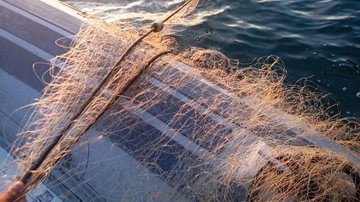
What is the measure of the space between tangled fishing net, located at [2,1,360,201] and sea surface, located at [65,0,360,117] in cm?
248

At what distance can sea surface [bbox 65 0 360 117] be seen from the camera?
19.1 feet

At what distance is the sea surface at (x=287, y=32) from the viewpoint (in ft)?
19.1

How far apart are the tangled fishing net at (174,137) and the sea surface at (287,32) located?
2.48 metres

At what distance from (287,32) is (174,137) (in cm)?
446

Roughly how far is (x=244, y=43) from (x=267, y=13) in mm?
1024

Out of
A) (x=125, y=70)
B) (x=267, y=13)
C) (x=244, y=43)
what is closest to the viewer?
(x=125, y=70)

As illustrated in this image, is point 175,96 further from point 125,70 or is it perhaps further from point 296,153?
point 296,153

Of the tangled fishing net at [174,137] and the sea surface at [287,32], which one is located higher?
the tangled fishing net at [174,137]

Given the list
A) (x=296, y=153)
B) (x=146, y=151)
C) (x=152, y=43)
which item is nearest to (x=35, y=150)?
(x=146, y=151)

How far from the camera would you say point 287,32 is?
6738 millimetres

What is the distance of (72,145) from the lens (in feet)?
9.12

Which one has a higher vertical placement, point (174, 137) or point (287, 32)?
point (174, 137)

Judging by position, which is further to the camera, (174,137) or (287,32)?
(287,32)

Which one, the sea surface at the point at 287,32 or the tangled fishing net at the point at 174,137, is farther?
the sea surface at the point at 287,32
